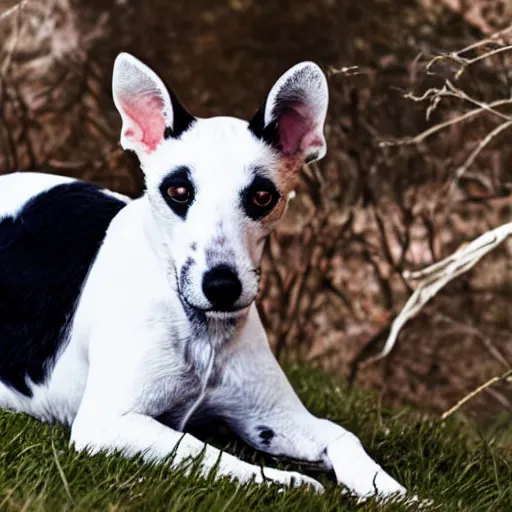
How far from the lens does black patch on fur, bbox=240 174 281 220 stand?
3.24m

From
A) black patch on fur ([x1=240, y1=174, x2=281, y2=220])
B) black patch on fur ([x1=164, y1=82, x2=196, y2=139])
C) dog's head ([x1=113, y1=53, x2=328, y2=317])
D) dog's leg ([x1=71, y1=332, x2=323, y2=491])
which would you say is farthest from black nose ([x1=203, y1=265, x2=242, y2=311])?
black patch on fur ([x1=164, y1=82, x2=196, y2=139])

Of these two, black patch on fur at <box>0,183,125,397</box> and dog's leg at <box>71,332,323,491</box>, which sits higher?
black patch on fur at <box>0,183,125,397</box>

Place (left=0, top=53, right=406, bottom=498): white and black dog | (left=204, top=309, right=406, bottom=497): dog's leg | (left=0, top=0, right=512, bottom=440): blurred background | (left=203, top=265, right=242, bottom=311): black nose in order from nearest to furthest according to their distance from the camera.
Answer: (left=203, top=265, right=242, bottom=311): black nose, (left=0, top=53, right=406, bottom=498): white and black dog, (left=204, top=309, right=406, bottom=497): dog's leg, (left=0, top=0, right=512, bottom=440): blurred background

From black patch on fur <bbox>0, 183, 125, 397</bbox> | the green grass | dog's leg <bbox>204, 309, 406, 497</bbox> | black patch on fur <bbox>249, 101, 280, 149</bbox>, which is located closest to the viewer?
the green grass

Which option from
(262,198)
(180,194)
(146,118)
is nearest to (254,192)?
(262,198)

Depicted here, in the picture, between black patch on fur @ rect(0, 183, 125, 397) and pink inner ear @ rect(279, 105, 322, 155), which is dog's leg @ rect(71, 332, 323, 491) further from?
pink inner ear @ rect(279, 105, 322, 155)

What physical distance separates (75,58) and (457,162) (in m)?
Result: 2.15

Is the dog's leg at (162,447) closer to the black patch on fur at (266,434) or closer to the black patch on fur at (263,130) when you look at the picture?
the black patch on fur at (266,434)

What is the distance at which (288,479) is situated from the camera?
329cm

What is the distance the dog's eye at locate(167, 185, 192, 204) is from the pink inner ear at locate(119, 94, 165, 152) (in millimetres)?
209

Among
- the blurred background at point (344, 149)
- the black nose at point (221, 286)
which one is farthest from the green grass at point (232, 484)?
the blurred background at point (344, 149)

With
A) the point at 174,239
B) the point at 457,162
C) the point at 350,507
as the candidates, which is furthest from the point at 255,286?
the point at 457,162

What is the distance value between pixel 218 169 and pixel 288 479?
878mm

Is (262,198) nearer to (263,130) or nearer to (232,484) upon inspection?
(263,130)
